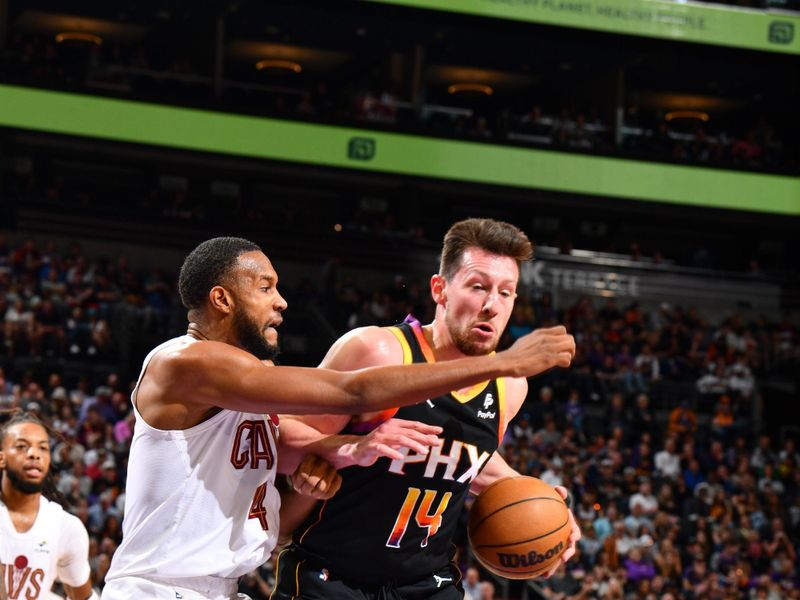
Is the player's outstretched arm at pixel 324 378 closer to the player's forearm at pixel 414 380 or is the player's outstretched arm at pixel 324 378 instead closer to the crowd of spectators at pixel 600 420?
the player's forearm at pixel 414 380

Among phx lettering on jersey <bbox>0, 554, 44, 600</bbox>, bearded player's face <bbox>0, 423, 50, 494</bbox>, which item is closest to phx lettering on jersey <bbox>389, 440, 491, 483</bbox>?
bearded player's face <bbox>0, 423, 50, 494</bbox>

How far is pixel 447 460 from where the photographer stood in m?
4.87

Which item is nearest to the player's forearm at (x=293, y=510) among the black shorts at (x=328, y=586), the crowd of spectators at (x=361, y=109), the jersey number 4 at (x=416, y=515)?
the black shorts at (x=328, y=586)

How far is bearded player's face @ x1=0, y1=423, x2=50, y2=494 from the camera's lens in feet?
21.0

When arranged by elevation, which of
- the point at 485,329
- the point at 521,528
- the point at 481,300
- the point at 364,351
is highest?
the point at 481,300

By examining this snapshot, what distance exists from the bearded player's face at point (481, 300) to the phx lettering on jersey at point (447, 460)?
A: 0.42 metres

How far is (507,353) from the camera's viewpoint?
3.81m

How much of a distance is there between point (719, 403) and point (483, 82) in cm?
1428

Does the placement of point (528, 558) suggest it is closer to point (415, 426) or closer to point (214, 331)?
point (415, 426)

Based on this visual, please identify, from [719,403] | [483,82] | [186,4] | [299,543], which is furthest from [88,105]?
[299,543]

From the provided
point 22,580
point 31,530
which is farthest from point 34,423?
point 22,580

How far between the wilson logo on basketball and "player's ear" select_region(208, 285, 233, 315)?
5.81ft

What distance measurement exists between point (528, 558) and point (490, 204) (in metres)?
27.0

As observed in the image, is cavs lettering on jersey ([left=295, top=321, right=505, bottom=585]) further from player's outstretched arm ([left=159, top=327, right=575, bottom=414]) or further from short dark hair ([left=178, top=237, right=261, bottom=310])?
short dark hair ([left=178, top=237, right=261, bottom=310])
